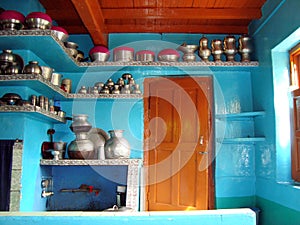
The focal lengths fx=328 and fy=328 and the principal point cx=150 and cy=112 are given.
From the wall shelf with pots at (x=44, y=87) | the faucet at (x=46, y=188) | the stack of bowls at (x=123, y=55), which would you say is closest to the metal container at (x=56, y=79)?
the wall shelf with pots at (x=44, y=87)

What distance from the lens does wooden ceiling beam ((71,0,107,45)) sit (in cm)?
279

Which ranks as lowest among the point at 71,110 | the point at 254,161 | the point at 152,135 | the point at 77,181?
the point at 77,181

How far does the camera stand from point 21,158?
2.80 metres

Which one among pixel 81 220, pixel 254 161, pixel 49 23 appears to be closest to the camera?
pixel 81 220

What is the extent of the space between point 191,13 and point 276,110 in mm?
1294

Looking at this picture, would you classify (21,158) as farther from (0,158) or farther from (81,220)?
(81,220)

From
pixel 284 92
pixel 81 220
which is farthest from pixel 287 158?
pixel 81 220

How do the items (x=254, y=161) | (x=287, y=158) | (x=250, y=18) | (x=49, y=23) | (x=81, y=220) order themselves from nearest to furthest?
(x=81, y=220) < (x=49, y=23) < (x=287, y=158) < (x=250, y=18) < (x=254, y=161)

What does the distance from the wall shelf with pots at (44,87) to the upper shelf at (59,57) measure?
301mm

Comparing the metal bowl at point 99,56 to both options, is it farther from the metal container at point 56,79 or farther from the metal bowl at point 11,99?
the metal bowl at point 11,99

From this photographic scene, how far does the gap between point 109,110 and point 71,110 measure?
0.44m

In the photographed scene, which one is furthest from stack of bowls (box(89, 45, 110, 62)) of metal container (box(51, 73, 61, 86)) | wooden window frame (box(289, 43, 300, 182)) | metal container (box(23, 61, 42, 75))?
wooden window frame (box(289, 43, 300, 182))

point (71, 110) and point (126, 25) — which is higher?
point (126, 25)

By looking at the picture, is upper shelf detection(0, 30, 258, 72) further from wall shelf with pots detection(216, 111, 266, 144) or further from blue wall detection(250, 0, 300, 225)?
wall shelf with pots detection(216, 111, 266, 144)
